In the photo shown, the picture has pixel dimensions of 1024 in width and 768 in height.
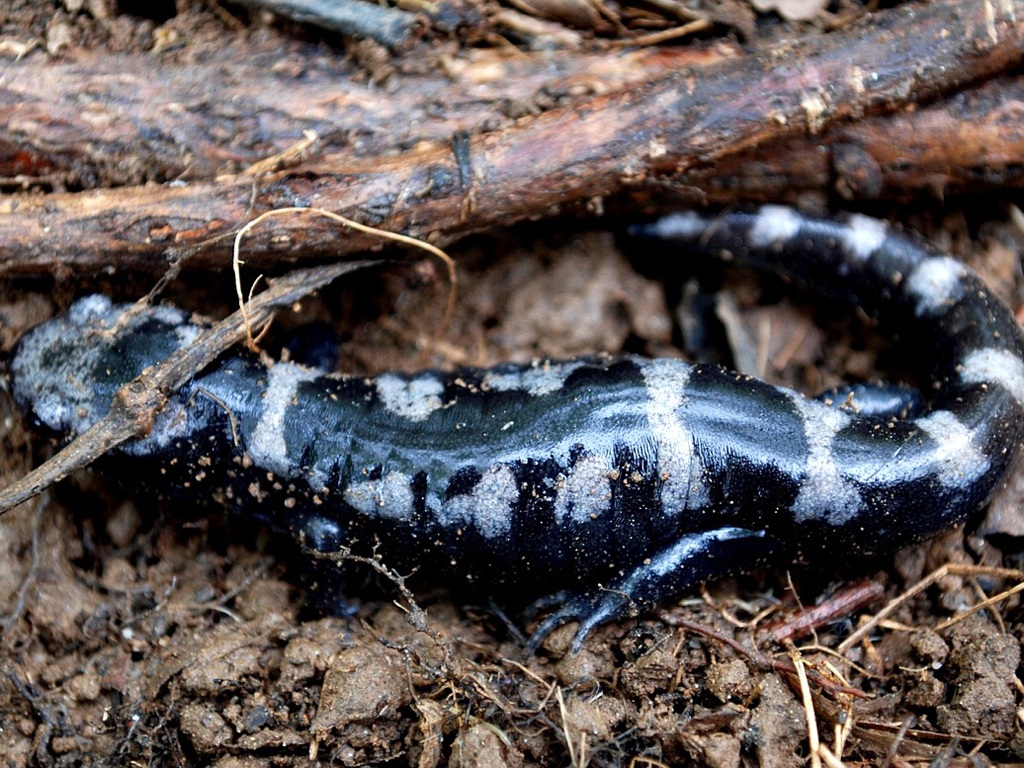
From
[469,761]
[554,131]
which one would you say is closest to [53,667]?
[469,761]

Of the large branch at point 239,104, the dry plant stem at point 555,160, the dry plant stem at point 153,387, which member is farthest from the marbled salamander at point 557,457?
the large branch at point 239,104

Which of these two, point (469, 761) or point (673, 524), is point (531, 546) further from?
point (469, 761)

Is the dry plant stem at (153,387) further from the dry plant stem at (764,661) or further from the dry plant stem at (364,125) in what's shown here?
the dry plant stem at (764,661)

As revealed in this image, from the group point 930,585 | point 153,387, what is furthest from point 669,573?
point 153,387

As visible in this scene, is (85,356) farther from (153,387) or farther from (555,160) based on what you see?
(555,160)

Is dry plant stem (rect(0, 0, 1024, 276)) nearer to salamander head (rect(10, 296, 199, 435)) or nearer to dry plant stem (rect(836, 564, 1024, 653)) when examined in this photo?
salamander head (rect(10, 296, 199, 435))

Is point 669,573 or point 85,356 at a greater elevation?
point 85,356
